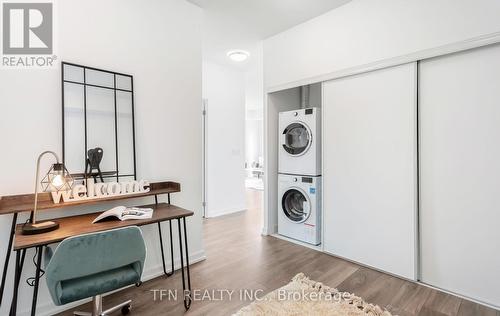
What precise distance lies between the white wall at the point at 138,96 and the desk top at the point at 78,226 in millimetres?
230

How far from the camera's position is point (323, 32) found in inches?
116

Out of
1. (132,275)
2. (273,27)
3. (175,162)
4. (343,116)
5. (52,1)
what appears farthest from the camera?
(273,27)

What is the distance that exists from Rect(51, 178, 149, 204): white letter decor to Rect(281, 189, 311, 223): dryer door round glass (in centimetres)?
188

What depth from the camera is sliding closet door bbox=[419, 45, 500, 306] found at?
193 cm

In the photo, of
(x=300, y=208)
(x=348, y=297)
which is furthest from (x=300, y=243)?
(x=348, y=297)

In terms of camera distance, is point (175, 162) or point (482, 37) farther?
point (175, 162)

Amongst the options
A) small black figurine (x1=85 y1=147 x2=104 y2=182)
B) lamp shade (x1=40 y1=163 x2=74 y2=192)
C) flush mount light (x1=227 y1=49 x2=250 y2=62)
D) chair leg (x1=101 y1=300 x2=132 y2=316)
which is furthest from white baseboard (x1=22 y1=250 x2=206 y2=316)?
flush mount light (x1=227 y1=49 x2=250 y2=62)

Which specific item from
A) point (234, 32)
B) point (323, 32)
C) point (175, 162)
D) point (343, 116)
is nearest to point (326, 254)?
point (343, 116)

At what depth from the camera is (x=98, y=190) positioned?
78.0 inches

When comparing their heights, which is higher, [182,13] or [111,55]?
[182,13]

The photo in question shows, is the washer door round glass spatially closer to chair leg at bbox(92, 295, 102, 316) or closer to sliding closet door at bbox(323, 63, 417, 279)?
sliding closet door at bbox(323, 63, 417, 279)

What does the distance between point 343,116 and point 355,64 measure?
0.56m

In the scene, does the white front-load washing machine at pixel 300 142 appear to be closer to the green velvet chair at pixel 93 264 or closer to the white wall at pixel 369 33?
the white wall at pixel 369 33

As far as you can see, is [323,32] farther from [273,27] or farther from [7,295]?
[7,295]
